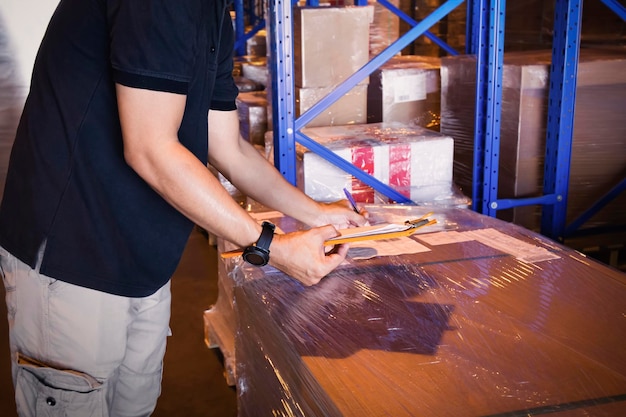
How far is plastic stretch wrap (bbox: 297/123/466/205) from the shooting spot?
9.26ft

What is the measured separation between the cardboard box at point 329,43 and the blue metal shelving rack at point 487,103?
0.33 m

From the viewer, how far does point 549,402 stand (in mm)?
1218

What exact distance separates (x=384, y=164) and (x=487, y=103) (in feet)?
1.66

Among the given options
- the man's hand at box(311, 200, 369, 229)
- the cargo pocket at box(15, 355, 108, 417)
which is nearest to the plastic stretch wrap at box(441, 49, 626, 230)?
the man's hand at box(311, 200, 369, 229)

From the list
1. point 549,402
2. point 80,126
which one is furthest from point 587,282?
point 80,126

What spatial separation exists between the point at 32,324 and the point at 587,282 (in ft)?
4.56

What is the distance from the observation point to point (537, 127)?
3.10 meters

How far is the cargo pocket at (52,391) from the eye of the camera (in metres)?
1.55

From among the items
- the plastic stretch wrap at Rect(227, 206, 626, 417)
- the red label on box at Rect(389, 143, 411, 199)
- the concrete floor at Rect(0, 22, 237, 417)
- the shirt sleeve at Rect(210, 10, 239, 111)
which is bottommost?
the concrete floor at Rect(0, 22, 237, 417)

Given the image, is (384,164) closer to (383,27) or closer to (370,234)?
(370,234)

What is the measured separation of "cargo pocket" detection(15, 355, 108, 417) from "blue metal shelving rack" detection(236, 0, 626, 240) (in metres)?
1.33

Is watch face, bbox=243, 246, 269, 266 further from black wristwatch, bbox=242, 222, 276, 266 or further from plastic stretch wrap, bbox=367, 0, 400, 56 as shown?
plastic stretch wrap, bbox=367, 0, 400, 56

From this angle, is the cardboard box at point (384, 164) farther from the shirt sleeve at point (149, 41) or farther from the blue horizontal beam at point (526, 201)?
the shirt sleeve at point (149, 41)

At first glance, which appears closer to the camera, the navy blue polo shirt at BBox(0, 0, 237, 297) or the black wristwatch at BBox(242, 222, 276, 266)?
the navy blue polo shirt at BBox(0, 0, 237, 297)
